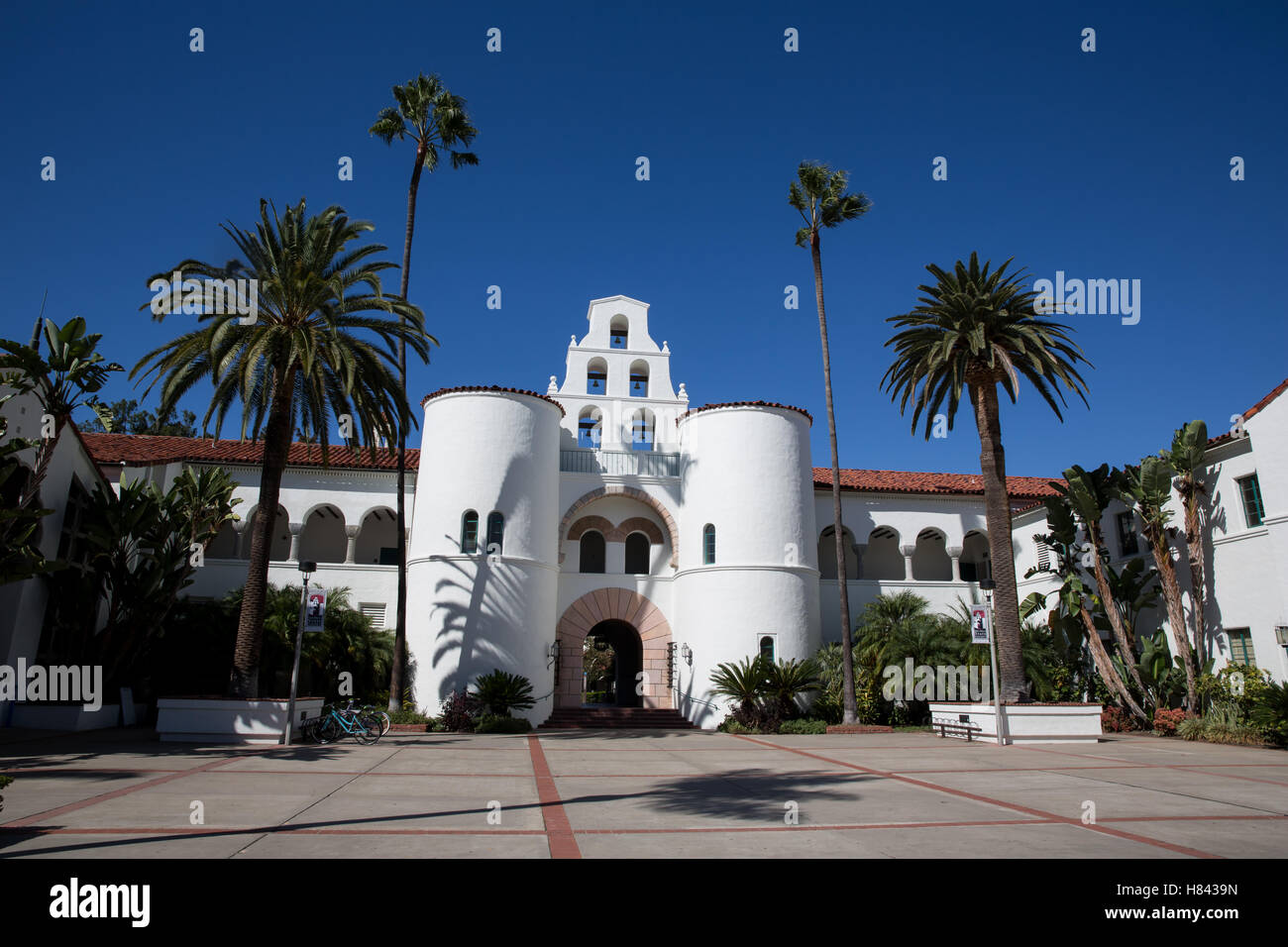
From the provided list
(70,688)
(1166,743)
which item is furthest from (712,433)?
(70,688)

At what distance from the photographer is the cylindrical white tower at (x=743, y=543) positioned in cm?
2497

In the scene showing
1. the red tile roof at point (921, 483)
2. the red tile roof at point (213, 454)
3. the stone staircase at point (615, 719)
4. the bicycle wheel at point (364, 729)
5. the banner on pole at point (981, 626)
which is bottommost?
the stone staircase at point (615, 719)

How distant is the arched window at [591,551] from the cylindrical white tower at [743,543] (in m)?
2.95

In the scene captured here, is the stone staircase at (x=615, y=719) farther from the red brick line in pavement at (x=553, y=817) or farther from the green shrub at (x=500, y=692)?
the red brick line in pavement at (x=553, y=817)

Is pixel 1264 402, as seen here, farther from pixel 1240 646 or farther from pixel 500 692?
pixel 500 692

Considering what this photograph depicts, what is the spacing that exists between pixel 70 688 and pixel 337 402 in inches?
386

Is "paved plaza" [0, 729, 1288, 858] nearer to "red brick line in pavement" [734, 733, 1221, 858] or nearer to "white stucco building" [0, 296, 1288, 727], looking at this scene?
"red brick line in pavement" [734, 733, 1221, 858]

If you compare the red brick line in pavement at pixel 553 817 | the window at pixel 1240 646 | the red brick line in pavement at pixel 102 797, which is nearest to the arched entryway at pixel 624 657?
the red brick line in pavement at pixel 553 817

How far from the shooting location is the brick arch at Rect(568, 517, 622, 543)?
90.3 feet

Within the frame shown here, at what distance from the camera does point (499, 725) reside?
73.0 ft

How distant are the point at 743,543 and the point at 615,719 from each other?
6.83 meters
